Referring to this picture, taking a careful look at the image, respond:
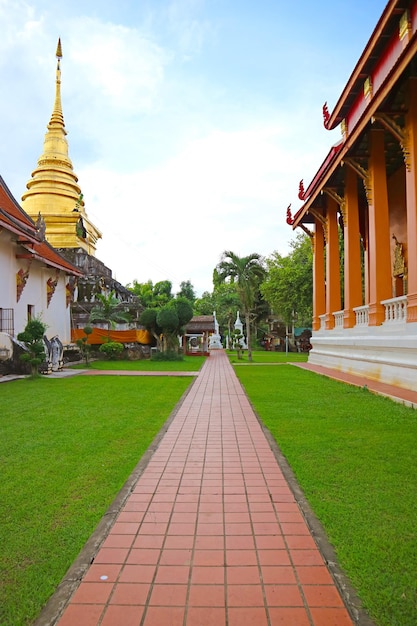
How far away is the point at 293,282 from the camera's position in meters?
29.4

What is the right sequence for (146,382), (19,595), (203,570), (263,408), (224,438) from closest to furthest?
1. (19,595)
2. (203,570)
3. (224,438)
4. (263,408)
5. (146,382)

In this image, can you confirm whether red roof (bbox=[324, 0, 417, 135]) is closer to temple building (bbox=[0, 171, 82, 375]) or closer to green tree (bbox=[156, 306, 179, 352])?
temple building (bbox=[0, 171, 82, 375])

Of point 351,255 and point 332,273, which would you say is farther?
point 332,273

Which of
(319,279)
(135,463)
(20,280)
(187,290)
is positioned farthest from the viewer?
(187,290)

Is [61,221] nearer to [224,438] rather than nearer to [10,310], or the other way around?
[10,310]

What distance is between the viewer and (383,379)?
32.9 ft

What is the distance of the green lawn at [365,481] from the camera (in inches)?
95.3

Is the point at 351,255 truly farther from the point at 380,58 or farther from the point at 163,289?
the point at 163,289

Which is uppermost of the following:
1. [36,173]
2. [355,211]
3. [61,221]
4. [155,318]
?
[36,173]

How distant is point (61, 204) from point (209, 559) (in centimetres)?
3058

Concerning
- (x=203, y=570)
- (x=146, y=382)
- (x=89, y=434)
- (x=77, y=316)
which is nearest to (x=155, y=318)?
(x=77, y=316)

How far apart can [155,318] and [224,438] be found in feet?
58.5

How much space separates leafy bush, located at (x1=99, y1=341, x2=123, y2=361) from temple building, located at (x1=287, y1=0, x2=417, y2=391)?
902cm

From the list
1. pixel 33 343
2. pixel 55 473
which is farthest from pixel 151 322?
pixel 55 473
